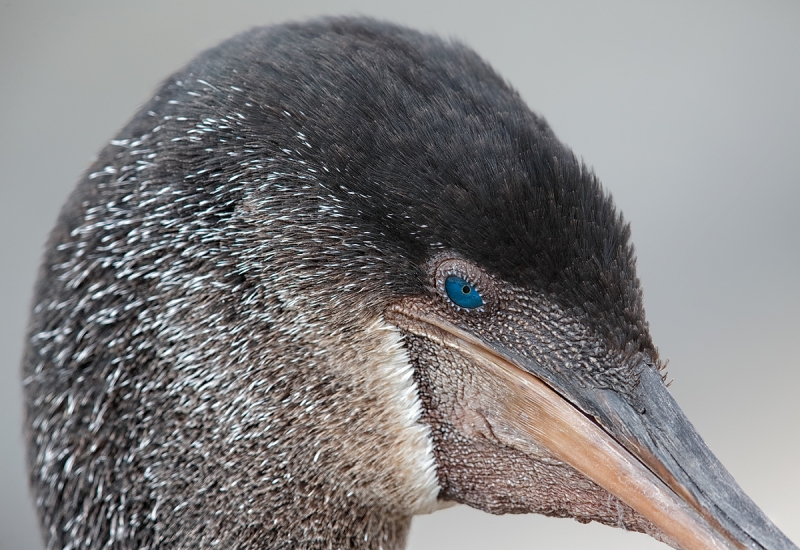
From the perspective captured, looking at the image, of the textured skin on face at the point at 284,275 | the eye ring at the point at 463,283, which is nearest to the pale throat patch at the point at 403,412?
the textured skin on face at the point at 284,275

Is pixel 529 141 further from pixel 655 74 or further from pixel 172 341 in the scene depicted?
pixel 655 74

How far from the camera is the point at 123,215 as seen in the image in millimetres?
2025

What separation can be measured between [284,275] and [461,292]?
0.43m

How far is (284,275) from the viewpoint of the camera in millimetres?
1928

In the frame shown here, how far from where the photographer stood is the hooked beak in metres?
1.71

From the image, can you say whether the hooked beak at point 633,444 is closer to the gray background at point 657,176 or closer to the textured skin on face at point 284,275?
the textured skin on face at point 284,275

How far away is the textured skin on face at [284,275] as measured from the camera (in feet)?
5.99

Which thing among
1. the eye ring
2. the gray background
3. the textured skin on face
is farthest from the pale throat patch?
the gray background

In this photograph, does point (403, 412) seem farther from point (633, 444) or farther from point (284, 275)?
point (633, 444)

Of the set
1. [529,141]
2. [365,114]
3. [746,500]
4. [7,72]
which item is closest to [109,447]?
[365,114]

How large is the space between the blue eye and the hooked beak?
70 mm

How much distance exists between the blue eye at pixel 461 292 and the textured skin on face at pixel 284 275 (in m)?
0.07

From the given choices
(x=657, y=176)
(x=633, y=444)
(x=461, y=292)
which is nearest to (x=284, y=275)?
(x=461, y=292)

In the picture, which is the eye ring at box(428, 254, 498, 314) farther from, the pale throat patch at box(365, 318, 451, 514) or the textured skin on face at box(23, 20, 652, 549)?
the pale throat patch at box(365, 318, 451, 514)
